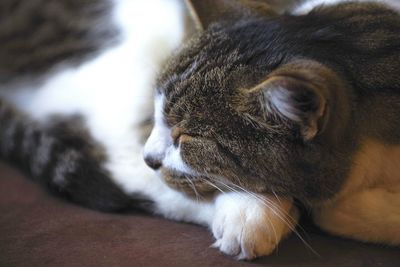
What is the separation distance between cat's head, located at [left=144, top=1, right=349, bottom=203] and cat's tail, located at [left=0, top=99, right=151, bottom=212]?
0.43 ft

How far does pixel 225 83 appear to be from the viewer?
0.89m

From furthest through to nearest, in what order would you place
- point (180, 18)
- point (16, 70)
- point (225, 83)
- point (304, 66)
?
point (16, 70), point (180, 18), point (225, 83), point (304, 66)

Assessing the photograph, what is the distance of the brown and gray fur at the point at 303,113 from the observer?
83 cm

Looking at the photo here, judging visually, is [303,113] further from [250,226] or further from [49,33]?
[49,33]

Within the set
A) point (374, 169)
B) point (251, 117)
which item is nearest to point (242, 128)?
point (251, 117)

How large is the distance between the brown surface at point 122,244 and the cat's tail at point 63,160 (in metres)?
0.03

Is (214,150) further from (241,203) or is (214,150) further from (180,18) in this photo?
(180,18)

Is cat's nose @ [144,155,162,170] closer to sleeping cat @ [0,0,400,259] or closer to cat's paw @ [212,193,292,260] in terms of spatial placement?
sleeping cat @ [0,0,400,259]

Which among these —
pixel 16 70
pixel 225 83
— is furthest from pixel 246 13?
pixel 16 70

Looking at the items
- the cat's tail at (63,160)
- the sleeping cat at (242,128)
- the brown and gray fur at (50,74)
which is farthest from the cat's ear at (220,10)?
the cat's tail at (63,160)

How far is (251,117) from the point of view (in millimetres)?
853

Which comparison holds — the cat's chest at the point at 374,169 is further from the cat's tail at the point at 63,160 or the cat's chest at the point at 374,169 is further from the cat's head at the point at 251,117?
the cat's tail at the point at 63,160

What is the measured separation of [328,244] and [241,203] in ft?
0.61

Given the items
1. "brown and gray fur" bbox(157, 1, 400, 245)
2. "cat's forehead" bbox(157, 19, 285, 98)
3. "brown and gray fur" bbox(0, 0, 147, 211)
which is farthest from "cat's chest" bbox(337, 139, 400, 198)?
"brown and gray fur" bbox(0, 0, 147, 211)
